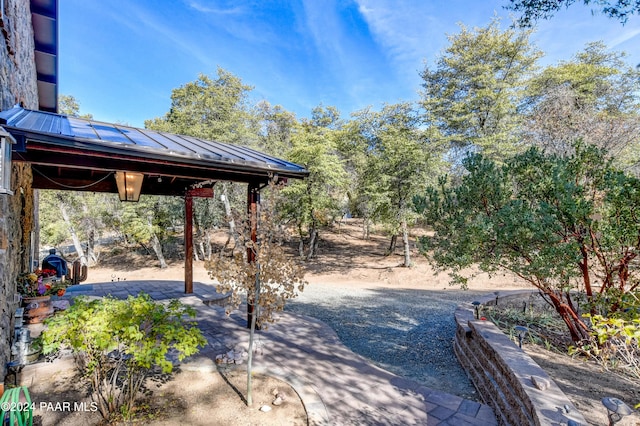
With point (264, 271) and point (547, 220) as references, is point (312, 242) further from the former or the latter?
point (547, 220)

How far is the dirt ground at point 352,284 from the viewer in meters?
2.89

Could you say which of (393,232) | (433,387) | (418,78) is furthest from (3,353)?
(418,78)

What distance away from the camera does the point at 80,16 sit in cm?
780

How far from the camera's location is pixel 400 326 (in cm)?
627

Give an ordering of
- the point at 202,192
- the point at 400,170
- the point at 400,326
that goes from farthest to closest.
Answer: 1. the point at 400,170
2. the point at 202,192
3. the point at 400,326

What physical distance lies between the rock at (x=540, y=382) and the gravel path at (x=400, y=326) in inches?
41.3

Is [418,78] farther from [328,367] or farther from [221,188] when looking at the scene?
[328,367]

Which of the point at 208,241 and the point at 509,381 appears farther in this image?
the point at 208,241

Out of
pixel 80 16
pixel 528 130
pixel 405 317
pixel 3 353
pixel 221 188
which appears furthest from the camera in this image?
pixel 221 188

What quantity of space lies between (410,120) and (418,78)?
4273 millimetres

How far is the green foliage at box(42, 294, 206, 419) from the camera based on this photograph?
247 cm

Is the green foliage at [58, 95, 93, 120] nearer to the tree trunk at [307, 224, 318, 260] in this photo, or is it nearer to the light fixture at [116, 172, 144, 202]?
the tree trunk at [307, 224, 318, 260]

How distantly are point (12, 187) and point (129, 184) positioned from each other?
1502mm

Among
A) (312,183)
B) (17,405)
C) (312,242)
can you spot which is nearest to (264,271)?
(17,405)
